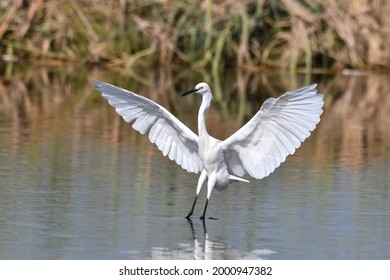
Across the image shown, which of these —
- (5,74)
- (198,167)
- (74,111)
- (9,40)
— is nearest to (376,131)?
(74,111)

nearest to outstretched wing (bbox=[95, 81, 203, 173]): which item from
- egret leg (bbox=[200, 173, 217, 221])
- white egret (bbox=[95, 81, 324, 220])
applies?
white egret (bbox=[95, 81, 324, 220])

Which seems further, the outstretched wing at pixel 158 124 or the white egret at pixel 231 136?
the outstretched wing at pixel 158 124

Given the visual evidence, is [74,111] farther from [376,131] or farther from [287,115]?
[287,115]

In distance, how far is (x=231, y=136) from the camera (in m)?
9.69

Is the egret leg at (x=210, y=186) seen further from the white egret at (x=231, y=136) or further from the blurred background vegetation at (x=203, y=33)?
the blurred background vegetation at (x=203, y=33)

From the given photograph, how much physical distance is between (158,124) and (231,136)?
75 centimetres

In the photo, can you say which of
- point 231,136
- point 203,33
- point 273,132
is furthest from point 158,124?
point 203,33

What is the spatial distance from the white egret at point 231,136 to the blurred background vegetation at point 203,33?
47.7 feet

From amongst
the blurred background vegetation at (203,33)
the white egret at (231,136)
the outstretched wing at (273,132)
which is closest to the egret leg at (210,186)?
the white egret at (231,136)

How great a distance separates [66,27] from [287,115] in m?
16.2

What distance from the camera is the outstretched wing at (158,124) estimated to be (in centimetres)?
993

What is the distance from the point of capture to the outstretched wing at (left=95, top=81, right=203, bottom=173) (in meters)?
9.93

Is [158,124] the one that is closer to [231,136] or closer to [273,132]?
[231,136]

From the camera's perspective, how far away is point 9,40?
25.8 metres
